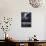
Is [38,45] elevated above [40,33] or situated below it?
below

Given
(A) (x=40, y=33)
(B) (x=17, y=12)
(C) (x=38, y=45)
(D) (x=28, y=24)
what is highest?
(B) (x=17, y=12)

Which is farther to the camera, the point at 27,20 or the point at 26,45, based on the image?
the point at 27,20

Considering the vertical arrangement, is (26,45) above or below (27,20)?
below

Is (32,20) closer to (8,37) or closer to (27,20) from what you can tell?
(27,20)

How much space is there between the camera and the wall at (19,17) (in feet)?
13.1

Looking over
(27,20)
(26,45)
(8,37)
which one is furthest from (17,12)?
(26,45)

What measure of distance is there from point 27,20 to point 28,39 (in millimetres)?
615

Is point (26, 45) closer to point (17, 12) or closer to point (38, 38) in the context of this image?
point (38, 38)

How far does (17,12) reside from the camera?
4.02 meters

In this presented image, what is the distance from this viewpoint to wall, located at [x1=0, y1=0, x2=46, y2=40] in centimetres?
400

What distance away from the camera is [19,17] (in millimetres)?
4020

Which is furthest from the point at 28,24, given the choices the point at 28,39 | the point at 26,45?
the point at 26,45

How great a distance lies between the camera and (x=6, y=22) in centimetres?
400

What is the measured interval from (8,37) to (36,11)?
1229mm
